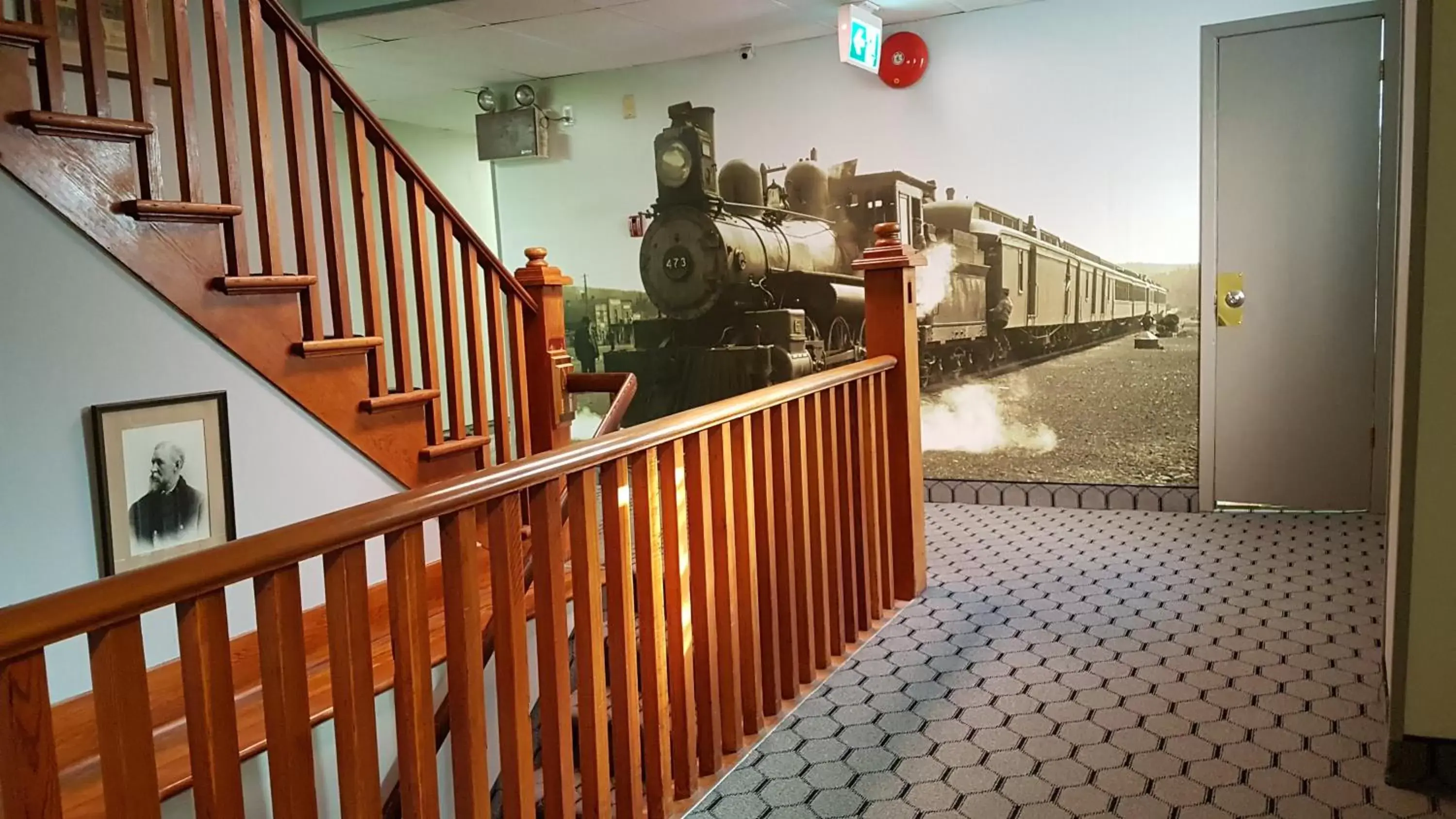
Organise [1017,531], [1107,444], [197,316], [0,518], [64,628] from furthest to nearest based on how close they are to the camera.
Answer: [1107,444] < [1017,531] < [197,316] < [0,518] < [64,628]

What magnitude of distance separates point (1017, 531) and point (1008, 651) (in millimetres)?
1518

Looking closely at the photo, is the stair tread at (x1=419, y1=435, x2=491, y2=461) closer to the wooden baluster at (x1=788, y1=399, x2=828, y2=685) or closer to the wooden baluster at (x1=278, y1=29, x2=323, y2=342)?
the wooden baluster at (x1=278, y1=29, x2=323, y2=342)


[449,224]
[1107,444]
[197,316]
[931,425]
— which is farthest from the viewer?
[931,425]

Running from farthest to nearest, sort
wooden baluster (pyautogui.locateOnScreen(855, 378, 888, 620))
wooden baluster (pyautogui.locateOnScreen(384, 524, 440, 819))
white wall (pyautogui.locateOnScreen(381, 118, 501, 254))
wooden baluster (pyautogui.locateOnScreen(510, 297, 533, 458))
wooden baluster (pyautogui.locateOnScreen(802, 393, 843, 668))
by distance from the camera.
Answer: white wall (pyautogui.locateOnScreen(381, 118, 501, 254))
wooden baluster (pyautogui.locateOnScreen(510, 297, 533, 458))
wooden baluster (pyautogui.locateOnScreen(855, 378, 888, 620))
wooden baluster (pyautogui.locateOnScreen(802, 393, 843, 668))
wooden baluster (pyautogui.locateOnScreen(384, 524, 440, 819))

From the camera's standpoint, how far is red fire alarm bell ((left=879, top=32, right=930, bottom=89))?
16.1 ft

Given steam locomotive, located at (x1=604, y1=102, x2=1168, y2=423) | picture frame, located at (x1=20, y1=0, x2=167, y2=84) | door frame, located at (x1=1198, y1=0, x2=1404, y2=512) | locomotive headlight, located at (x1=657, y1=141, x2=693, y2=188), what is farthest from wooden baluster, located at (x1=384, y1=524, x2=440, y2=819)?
locomotive headlight, located at (x1=657, y1=141, x2=693, y2=188)

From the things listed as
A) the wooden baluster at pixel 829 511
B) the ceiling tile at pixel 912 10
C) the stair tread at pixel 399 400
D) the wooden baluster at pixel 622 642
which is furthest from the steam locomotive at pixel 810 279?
the wooden baluster at pixel 622 642

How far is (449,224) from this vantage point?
3484 mm

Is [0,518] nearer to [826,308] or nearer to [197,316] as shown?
[197,316]

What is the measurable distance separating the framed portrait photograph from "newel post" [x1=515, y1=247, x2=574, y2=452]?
50.1 inches

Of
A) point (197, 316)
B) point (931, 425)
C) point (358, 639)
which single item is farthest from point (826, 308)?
point (358, 639)

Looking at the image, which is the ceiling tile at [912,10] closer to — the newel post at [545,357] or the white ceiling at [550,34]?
the white ceiling at [550,34]

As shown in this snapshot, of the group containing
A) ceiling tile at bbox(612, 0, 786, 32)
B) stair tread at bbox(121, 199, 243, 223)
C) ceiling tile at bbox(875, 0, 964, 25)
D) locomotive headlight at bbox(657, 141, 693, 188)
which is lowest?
stair tread at bbox(121, 199, 243, 223)

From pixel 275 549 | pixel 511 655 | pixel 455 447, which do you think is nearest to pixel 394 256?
pixel 455 447
